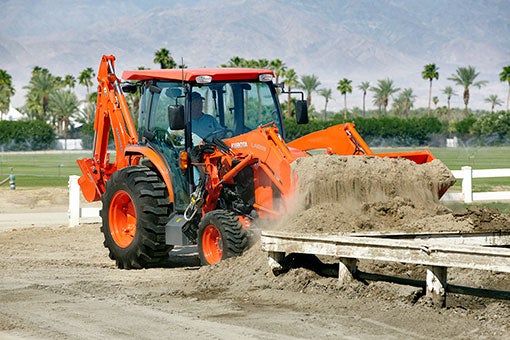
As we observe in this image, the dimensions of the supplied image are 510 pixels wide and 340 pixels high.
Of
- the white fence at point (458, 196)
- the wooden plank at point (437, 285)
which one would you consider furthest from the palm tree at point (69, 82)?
the wooden plank at point (437, 285)

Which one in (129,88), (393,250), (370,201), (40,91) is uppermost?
(40,91)

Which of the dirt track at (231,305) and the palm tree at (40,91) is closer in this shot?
the dirt track at (231,305)

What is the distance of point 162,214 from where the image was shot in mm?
12680

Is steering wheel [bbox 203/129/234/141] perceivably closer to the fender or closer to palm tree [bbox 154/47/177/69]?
the fender

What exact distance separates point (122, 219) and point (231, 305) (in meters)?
4.53

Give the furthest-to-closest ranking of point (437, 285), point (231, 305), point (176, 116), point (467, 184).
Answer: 1. point (467, 184)
2. point (176, 116)
3. point (231, 305)
4. point (437, 285)

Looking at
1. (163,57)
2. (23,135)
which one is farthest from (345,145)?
(23,135)

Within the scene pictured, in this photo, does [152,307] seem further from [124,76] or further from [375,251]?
[124,76]

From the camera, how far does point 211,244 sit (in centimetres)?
1202

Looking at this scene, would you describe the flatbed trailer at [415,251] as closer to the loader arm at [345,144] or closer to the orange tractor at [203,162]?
the orange tractor at [203,162]

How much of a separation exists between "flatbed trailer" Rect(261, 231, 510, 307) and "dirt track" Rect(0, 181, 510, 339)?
168mm

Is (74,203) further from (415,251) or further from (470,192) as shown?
(415,251)

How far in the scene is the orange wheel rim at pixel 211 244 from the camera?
1190cm

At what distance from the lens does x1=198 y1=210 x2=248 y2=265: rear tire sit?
37.8 ft
